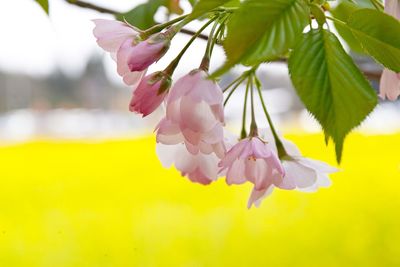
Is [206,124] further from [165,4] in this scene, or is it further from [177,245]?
[177,245]

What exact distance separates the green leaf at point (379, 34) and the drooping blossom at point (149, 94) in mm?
82

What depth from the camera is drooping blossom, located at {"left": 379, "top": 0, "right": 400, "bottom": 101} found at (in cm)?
27

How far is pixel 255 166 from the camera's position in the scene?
298 mm

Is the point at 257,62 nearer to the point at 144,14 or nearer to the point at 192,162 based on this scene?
the point at 192,162

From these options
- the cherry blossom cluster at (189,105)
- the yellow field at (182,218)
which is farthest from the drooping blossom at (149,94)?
the yellow field at (182,218)

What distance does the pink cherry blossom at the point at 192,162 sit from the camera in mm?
321

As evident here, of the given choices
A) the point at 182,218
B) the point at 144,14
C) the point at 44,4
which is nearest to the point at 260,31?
the point at 44,4

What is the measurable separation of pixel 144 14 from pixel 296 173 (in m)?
0.17

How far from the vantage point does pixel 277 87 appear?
7.52 ft

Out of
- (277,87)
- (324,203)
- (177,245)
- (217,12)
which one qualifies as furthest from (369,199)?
(277,87)

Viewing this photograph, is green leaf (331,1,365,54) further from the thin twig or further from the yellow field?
the yellow field

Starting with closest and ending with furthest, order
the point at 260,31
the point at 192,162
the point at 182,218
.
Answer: the point at 260,31
the point at 192,162
the point at 182,218

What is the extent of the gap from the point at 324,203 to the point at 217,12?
56cm

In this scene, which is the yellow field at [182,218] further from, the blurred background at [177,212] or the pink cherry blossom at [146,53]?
the pink cherry blossom at [146,53]
